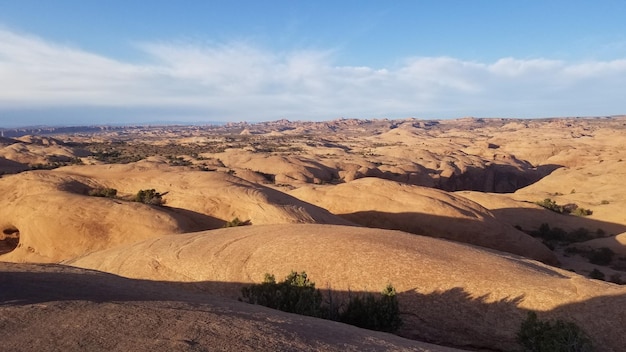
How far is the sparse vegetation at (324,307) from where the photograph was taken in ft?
36.2

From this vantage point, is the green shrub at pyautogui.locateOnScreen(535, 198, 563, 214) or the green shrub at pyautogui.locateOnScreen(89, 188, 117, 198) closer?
the green shrub at pyautogui.locateOnScreen(89, 188, 117, 198)

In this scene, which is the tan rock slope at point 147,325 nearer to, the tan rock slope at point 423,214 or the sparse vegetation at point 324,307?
the sparse vegetation at point 324,307

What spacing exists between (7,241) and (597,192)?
175 ft

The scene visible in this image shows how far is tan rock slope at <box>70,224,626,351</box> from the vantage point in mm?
11602

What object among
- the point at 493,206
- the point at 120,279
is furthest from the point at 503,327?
the point at 493,206

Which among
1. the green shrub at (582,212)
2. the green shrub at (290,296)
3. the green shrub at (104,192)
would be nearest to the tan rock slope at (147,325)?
the green shrub at (290,296)

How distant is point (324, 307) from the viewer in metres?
11.6

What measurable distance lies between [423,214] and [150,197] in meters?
17.9

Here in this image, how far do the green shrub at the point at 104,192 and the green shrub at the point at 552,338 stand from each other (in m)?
26.1

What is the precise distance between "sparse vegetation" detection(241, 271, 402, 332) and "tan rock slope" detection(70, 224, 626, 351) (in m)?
1.04

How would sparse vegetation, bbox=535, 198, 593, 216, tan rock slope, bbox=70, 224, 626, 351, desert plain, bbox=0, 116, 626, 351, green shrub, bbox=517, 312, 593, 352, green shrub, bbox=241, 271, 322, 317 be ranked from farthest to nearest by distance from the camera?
sparse vegetation, bbox=535, 198, 593, 216 < tan rock slope, bbox=70, 224, 626, 351 < green shrub, bbox=241, 271, 322, 317 < green shrub, bbox=517, 312, 593, 352 < desert plain, bbox=0, 116, 626, 351

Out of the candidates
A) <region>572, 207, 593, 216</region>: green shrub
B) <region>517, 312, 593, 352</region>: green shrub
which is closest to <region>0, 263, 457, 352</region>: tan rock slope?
<region>517, 312, 593, 352</region>: green shrub

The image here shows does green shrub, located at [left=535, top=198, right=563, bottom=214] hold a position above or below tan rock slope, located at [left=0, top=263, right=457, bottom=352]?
below

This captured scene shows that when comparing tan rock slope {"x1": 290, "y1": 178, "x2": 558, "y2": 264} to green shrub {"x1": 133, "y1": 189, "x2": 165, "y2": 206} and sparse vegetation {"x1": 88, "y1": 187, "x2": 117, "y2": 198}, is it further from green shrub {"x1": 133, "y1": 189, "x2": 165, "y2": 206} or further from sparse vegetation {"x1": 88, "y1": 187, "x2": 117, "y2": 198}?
sparse vegetation {"x1": 88, "y1": 187, "x2": 117, "y2": 198}
